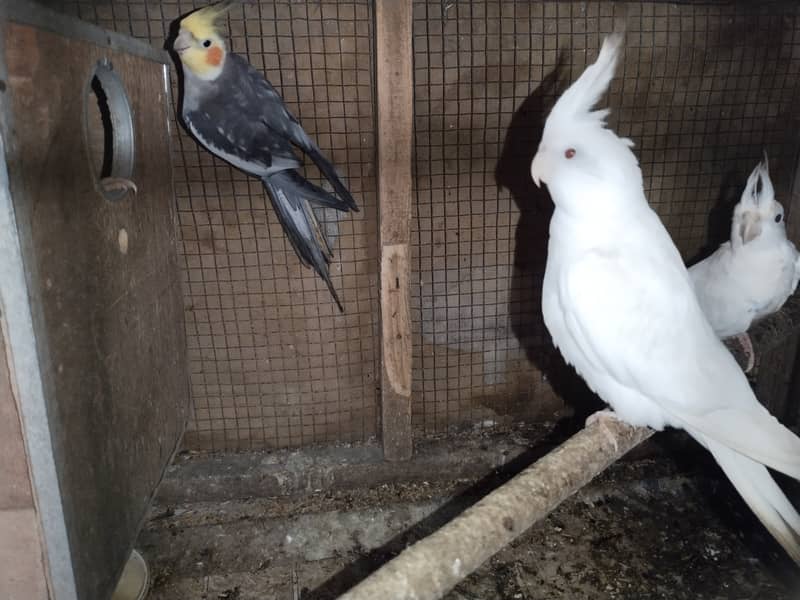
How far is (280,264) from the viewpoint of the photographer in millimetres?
2131

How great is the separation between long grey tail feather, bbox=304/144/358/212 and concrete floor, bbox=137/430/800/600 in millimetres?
1051

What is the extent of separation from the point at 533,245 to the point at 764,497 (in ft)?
3.92

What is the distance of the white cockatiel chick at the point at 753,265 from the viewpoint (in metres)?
1.92

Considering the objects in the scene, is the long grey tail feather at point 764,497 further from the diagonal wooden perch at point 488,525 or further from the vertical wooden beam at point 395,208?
the vertical wooden beam at point 395,208

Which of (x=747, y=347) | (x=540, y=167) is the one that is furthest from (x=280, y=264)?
(x=747, y=347)

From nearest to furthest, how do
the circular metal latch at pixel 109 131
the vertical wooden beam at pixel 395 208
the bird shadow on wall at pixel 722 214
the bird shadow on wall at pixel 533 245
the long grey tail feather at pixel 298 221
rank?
the circular metal latch at pixel 109 131 < the vertical wooden beam at pixel 395 208 < the long grey tail feather at pixel 298 221 < the bird shadow on wall at pixel 533 245 < the bird shadow on wall at pixel 722 214

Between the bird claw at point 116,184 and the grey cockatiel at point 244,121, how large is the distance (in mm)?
630

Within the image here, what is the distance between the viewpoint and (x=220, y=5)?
1.75 m

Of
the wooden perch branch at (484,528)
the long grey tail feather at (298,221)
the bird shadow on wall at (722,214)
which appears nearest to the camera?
the wooden perch branch at (484,528)

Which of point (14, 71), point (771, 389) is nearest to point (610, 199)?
point (14, 71)

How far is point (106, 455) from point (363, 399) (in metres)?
1.33

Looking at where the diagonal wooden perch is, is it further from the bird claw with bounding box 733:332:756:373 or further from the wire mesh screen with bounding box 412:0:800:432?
the wire mesh screen with bounding box 412:0:800:432

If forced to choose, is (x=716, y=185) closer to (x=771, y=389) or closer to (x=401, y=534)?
(x=771, y=389)

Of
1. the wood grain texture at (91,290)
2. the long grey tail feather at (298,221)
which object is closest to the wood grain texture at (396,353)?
the long grey tail feather at (298,221)
